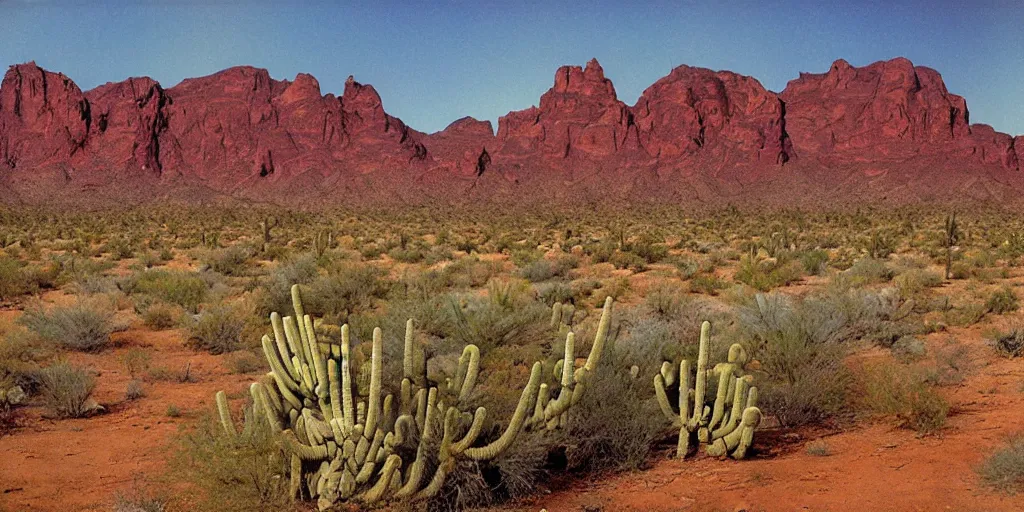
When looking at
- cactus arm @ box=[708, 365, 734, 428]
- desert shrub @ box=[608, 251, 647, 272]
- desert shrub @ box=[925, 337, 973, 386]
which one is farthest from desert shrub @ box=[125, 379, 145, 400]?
desert shrub @ box=[608, 251, 647, 272]

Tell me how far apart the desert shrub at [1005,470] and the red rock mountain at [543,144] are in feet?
239

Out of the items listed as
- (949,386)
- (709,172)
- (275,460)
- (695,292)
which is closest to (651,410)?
(275,460)

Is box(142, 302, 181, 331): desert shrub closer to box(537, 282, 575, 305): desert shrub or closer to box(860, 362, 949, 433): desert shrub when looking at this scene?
box(537, 282, 575, 305): desert shrub

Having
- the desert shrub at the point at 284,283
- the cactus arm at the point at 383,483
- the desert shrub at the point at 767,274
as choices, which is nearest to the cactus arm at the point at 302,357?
the cactus arm at the point at 383,483

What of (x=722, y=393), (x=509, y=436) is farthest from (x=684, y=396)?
(x=509, y=436)

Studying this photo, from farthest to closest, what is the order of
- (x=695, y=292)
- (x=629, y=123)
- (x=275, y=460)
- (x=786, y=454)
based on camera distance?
(x=629, y=123)
(x=695, y=292)
(x=786, y=454)
(x=275, y=460)

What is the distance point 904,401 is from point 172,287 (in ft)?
37.5

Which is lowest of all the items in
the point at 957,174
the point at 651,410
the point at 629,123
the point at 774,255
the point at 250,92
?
the point at 651,410

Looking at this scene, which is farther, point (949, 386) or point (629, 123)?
point (629, 123)

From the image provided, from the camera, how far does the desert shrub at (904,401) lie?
6.07 metres

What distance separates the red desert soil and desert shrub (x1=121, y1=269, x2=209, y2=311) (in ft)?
18.1

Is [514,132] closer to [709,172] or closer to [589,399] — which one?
[709,172]

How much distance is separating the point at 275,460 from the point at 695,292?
10.9m

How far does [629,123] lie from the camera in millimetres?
95250
